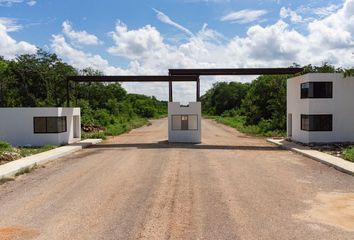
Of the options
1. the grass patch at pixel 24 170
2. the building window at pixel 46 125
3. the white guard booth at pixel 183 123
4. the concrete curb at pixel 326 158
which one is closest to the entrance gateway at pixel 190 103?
the white guard booth at pixel 183 123

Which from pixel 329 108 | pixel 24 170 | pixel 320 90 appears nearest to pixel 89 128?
pixel 320 90

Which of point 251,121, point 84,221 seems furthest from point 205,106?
point 84,221

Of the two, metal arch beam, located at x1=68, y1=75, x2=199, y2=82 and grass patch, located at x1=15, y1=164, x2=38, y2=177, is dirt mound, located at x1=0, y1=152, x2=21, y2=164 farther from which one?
metal arch beam, located at x1=68, y1=75, x2=199, y2=82

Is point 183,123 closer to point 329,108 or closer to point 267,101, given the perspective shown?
point 329,108

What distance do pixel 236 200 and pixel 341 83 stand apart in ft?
64.9

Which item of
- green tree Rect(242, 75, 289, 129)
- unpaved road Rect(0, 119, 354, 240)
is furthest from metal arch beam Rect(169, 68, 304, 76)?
unpaved road Rect(0, 119, 354, 240)

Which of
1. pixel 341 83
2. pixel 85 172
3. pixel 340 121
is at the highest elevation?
pixel 341 83

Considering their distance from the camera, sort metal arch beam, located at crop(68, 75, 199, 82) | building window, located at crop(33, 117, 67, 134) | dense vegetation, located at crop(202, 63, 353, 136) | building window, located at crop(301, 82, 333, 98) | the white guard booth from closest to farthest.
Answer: building window, located at crop(301, 82, 333, 98) → building window, located at crop(33, 117, 67, 134) → the white guard booth → metal arch beam, located at crop(68, 75, 199, 82) → dense vegetation, located at crop(202, 63, 353, 136)

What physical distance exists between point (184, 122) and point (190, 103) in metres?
1.94

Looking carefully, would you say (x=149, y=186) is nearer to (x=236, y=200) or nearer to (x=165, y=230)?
(x=236, y=200)

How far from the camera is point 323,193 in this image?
13805mm

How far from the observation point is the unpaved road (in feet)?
31.1

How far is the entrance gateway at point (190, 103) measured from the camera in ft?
108

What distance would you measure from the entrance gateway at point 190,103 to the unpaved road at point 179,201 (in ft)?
39.4
